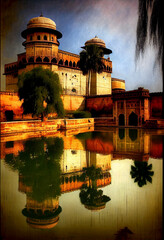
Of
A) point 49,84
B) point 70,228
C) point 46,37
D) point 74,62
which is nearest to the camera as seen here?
point 70,228

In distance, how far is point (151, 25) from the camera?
5.21m

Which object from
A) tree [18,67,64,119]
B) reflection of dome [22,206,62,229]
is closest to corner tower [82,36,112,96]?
tree [18,67,64,119]

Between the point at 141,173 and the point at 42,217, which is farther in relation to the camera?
the point at 141,173

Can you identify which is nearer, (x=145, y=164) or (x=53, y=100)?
(x=145, y=164)

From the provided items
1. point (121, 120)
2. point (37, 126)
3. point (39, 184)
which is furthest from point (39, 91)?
point (39, 184)

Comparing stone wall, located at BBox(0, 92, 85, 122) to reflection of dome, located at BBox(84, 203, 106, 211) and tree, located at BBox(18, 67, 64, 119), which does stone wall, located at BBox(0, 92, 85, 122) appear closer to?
tree, located at BBox(18, 67, 64, 119)

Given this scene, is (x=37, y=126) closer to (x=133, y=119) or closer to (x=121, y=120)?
(x=121, y=120)

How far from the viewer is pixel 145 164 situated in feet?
19.5

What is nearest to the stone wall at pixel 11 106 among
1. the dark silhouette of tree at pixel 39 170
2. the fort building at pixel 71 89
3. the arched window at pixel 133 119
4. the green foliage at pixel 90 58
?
the fort building at pixel 71 89

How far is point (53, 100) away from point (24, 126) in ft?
10.8

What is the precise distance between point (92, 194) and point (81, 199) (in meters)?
0.26

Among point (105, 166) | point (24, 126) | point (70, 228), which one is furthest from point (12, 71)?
point (70, 228)

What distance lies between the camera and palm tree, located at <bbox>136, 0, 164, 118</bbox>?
4938mm

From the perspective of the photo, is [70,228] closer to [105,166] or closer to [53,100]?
[105,166]
